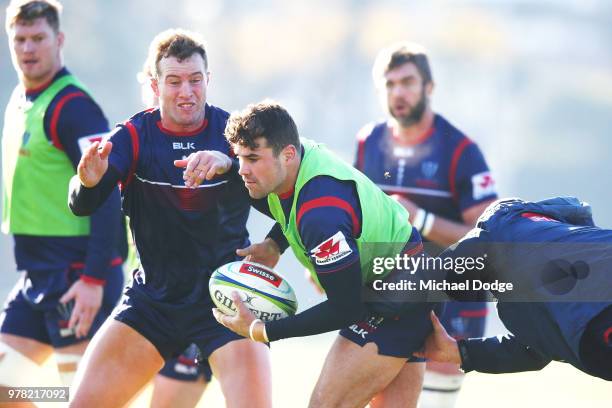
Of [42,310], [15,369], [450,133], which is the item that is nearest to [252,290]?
[42,310]

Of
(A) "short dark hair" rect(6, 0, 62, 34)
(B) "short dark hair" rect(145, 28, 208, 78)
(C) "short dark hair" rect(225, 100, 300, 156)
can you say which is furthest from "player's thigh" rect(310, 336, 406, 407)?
(A) "short dark hair" rect(6, 0, 62, 34)

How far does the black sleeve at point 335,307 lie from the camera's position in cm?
460

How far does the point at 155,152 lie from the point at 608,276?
2.14 meters

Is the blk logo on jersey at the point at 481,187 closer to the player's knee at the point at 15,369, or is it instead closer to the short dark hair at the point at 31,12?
the short dark hair at the point at 31,12

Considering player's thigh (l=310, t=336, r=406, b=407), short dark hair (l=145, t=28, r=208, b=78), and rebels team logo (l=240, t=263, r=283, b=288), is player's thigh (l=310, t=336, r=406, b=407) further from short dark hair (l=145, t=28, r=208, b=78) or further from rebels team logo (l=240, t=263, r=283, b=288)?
short dark hair (l=145, t=28, r=208, b=78)

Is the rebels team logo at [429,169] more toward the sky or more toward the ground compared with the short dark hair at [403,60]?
more toward the ground

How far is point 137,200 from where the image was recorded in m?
5.25

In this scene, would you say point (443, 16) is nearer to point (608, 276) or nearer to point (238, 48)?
point (238, 48)

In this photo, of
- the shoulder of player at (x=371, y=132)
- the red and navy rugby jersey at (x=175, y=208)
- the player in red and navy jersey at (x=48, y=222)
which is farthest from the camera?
the shoulder of player at (x=371, y=132)

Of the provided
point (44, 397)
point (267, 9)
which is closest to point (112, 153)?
point (44, 397)

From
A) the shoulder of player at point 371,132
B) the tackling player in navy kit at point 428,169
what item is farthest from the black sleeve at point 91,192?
the shoulder of player at point 371,132

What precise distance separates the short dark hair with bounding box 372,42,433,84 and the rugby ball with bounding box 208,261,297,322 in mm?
2799

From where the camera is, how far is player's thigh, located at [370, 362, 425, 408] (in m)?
5.30

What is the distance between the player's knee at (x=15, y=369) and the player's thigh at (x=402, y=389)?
2225 mm
